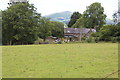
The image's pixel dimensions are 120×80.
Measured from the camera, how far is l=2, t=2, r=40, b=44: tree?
145 ft

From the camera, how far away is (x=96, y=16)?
71125 millimetres

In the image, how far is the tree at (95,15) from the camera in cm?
7069

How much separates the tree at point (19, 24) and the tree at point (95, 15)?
28913mm

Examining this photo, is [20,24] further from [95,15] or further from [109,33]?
[95,15]

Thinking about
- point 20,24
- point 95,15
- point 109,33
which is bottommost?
point 109,33

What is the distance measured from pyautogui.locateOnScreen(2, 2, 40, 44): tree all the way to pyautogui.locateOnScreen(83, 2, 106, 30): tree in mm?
28913

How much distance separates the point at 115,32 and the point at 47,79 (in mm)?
39462

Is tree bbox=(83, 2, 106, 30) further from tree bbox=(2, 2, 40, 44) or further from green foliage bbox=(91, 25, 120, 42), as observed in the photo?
tree bbox=(2, 2, 40, 44)

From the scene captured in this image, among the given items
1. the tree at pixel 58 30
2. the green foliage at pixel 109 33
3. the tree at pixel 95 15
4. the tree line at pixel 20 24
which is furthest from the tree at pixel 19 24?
the tree at pixel 58 30

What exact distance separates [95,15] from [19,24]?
3377 cm

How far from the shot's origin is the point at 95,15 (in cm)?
7044

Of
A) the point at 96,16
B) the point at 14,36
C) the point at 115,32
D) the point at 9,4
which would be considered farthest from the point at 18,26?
the point at 96,16

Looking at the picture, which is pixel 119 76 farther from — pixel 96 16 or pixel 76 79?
pixel 96 16

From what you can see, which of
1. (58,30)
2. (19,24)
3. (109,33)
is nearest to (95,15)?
(58,30)
